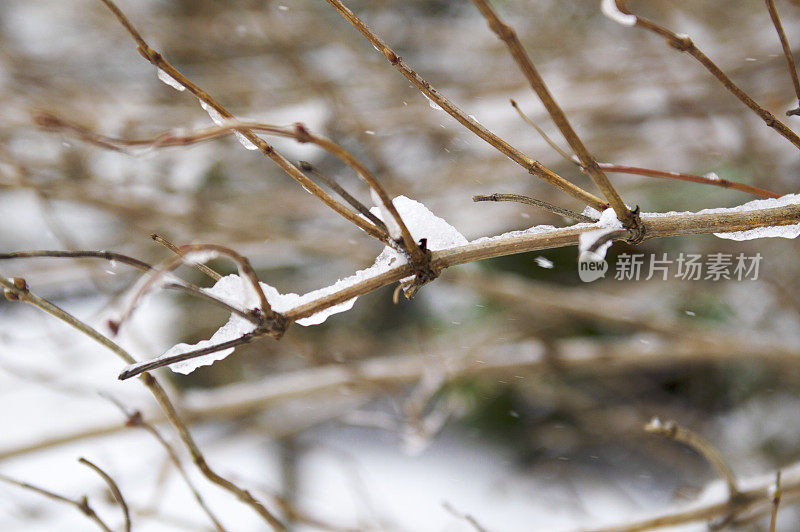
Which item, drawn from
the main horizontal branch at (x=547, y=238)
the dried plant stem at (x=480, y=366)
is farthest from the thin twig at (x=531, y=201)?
the dried plant stem at (x=480, y=366)

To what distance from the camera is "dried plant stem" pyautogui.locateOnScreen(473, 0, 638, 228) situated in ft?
1.60

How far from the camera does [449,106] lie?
623 mm

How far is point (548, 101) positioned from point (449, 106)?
0.13 meters

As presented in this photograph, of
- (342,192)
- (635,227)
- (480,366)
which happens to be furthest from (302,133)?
(480,366)

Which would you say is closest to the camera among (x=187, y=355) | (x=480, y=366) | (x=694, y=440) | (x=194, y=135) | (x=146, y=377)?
(x=194, y=135)

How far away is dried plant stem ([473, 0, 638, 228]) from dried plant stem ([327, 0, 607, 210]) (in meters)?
0.04

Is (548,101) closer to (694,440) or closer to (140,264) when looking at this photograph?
(140,264)

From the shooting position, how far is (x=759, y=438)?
314 cm

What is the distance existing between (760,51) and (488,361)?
164cm

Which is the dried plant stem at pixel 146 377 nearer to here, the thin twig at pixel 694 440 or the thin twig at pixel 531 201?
the thin twig at pixel 531 201

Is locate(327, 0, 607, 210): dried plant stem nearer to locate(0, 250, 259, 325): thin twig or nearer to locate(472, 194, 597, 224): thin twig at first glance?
locate(472, 194, 597, 224): thin twig

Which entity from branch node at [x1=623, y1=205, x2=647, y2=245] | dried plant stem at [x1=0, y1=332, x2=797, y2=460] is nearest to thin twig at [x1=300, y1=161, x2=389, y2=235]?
branch node at [x1=623, y1=205, x2=647, y2=245]

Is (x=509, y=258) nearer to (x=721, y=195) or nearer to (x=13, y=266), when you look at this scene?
(x=721, y=195)

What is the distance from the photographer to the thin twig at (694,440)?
871 millimetres
